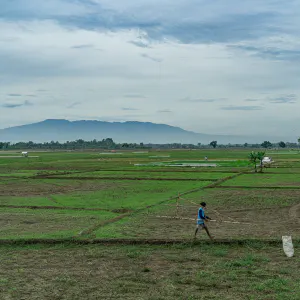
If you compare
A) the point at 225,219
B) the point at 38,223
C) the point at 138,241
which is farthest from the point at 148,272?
the point at 225,219

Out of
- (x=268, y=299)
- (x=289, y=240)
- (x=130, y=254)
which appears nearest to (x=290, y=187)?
(x=289, y=240)

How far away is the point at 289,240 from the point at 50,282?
9.96 meters

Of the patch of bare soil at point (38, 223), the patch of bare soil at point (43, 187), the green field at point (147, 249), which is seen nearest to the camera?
the green field at point (147, 249)

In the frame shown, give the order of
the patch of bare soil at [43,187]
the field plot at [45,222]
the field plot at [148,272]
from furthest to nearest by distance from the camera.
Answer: the patch of bare soil at [43,187] < the field plot at [45,222] < the field plot at [148,272]

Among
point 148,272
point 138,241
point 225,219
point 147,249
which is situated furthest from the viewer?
point 225,219

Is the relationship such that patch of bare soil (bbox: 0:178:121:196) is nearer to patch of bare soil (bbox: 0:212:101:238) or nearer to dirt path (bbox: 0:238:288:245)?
patch of bare soil (bbox: 0:212:101:238)

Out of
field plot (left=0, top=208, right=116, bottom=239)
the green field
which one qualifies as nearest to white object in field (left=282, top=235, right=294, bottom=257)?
the green field

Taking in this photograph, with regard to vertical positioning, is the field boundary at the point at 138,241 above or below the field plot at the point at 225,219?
below

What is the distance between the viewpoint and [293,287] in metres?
14.2

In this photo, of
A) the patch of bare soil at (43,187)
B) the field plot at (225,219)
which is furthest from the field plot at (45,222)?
the patch of bare soil at (43,187)

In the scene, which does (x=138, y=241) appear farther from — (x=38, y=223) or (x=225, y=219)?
(x=225, y=219)

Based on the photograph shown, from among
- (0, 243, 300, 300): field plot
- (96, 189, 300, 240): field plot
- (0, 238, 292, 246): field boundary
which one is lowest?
(0, 243, 300, 300): field plot

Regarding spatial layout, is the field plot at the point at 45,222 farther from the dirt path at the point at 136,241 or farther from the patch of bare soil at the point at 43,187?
the patch of bare soil at the point at 43,187

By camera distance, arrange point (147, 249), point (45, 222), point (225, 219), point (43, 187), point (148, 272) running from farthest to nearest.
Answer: point (43, 187)
point (225, 219)
point (45, 222)
point (147, 249)
point (148, 272)
